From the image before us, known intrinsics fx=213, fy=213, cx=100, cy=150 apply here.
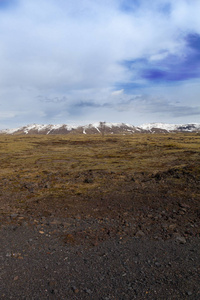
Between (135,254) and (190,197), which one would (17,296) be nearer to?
(135,254)

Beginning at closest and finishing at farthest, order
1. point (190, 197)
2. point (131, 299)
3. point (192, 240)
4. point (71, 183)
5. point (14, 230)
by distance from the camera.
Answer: point (131, 299) → point (192, 240) → point (14, 230) → point (190, 197) → point (71, 183)

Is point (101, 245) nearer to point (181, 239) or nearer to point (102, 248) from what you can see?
point (102, 248)

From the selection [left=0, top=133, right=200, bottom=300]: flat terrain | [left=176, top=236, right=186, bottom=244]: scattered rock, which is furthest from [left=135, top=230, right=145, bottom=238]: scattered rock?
[left=176, top=236, right=186, bottom=244]: scattered rock

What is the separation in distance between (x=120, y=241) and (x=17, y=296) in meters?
5.19

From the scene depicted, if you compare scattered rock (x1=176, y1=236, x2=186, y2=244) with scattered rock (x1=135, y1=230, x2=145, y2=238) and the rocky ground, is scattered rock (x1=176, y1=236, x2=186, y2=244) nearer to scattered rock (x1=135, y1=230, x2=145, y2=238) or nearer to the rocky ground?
the rocky ground

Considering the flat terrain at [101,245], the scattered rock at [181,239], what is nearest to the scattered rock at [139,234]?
the flat terrain at [101,245]

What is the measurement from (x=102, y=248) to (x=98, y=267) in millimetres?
1474

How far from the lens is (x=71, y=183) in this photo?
24.7 meters

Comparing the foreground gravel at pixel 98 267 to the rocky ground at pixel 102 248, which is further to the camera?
the rocky ground at pixel 102 248

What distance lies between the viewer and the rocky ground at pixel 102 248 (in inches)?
291

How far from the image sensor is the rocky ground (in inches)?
291

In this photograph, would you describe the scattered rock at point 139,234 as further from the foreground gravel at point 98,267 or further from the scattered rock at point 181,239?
the scattered rock at point 181,239

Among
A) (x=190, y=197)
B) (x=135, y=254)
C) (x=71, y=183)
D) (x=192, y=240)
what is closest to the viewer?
(x=135, y=254)

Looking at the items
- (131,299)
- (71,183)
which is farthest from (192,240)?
(71,183)
